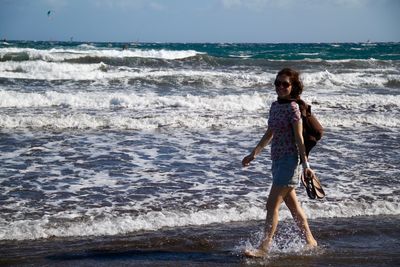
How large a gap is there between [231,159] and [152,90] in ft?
33.1

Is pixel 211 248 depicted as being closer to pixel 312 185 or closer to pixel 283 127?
pixel 312 185

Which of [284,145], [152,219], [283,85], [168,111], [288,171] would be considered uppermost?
[283,85]

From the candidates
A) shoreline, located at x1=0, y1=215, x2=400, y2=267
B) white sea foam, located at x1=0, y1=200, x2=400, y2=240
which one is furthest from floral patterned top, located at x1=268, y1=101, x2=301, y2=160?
white sea foam, located at x1=0, y1=200, x2=400, y2=240

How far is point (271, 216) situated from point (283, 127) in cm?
81

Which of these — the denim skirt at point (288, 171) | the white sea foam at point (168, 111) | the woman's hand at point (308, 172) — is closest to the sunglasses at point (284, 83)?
the denim skirt at point (288, 171)

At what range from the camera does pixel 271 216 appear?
4.37 meters

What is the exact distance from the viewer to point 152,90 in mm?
18000

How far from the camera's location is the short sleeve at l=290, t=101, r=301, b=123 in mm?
4116

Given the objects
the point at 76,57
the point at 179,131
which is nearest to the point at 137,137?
the point at 179,131

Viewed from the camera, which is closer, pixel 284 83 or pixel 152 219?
pixel 284 83

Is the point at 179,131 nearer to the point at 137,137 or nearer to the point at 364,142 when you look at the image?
the point at 137,137

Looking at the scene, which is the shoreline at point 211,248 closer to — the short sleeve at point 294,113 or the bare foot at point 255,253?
the bare foot at point 255,253

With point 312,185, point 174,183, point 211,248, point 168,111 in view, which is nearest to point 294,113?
point 312,185

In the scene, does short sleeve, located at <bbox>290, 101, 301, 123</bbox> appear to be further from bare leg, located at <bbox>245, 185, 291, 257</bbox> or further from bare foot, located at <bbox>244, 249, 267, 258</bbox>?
bare foot, located at <bbox>244, 249, 267, 258</bbox>
